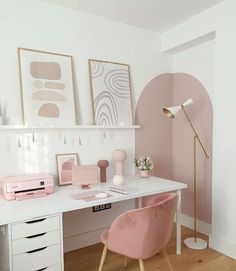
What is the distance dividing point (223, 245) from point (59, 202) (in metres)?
1.67

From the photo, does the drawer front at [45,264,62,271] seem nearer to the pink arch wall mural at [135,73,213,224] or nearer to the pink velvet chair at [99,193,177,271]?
the pink velvet chair at [99,193,177,271]

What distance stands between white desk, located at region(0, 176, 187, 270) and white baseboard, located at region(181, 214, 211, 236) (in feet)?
1.87

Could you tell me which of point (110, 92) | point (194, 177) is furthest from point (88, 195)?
point (194, 177)

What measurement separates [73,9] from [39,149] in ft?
4.65

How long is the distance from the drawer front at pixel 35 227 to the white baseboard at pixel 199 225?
1862mm

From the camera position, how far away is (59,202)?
1.83 metres

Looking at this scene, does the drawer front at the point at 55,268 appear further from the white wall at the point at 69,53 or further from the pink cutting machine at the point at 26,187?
the white wall at the point at 69,53

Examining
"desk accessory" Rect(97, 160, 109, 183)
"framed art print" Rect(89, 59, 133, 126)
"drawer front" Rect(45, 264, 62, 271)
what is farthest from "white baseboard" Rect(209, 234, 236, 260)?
"drawer front" Rect(45, 264, 62, 271)

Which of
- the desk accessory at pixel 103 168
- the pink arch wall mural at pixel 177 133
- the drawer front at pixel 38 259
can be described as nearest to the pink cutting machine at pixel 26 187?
the drawer front at pixel 38 259

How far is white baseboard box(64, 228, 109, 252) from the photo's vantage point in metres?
2.51

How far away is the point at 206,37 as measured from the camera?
2656 millimetres

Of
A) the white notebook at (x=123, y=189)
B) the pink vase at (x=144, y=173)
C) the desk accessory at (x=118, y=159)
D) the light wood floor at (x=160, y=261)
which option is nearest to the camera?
the white notebook at (x=123, y=189)

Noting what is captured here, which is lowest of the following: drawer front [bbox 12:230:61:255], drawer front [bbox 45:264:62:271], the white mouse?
drawer front [bbox 45:264:62:271]

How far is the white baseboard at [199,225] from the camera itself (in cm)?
283
